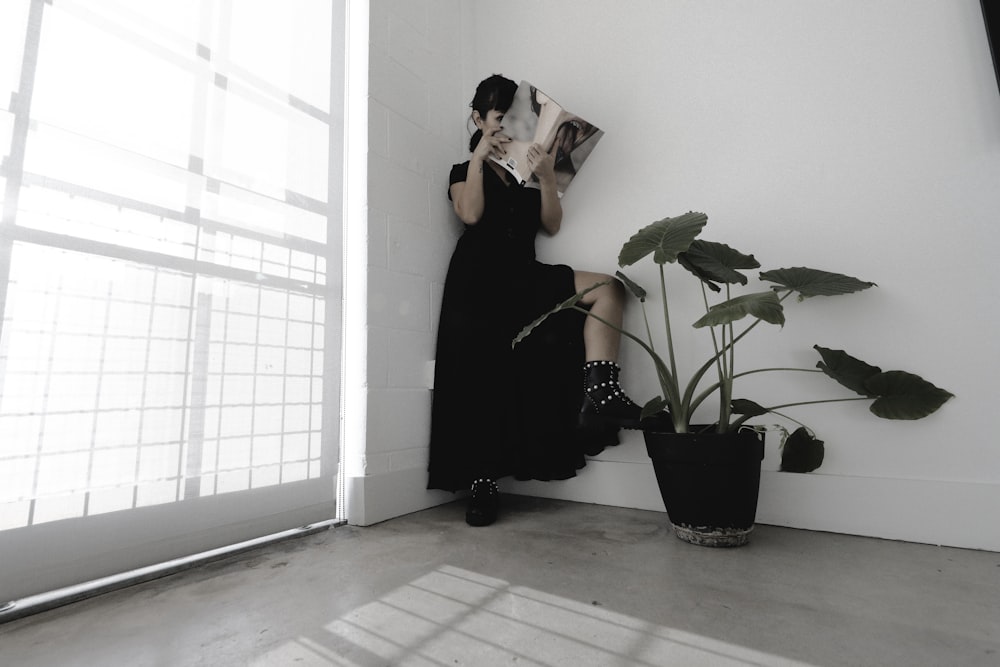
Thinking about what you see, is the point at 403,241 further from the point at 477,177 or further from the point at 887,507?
the point at 887,507

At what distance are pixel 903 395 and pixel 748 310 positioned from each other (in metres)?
0.46

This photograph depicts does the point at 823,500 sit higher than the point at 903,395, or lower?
lower

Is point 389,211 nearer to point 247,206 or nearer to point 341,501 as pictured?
point 247,206

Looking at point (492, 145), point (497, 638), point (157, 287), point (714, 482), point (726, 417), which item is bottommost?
point (497, 638)

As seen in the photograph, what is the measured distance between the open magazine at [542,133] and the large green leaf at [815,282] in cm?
74

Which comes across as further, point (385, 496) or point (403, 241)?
point (403, 241)

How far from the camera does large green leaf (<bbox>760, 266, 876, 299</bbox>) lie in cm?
106

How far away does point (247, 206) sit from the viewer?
3.94 feet

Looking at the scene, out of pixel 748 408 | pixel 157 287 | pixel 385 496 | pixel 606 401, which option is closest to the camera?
pixel 157 287

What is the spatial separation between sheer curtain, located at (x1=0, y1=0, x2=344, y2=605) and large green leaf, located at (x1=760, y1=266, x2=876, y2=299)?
4.00 feet

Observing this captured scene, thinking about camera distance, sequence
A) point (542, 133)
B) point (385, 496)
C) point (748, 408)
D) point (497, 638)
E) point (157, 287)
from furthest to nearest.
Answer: point (542, 133) → point (385, 496) → point (748, 408) → point (157, 287) → point (497, 638)

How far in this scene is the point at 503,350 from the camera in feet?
5.10

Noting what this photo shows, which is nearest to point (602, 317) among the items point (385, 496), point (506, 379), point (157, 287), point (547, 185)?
point (506, 379)

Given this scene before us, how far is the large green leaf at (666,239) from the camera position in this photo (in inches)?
40.3
